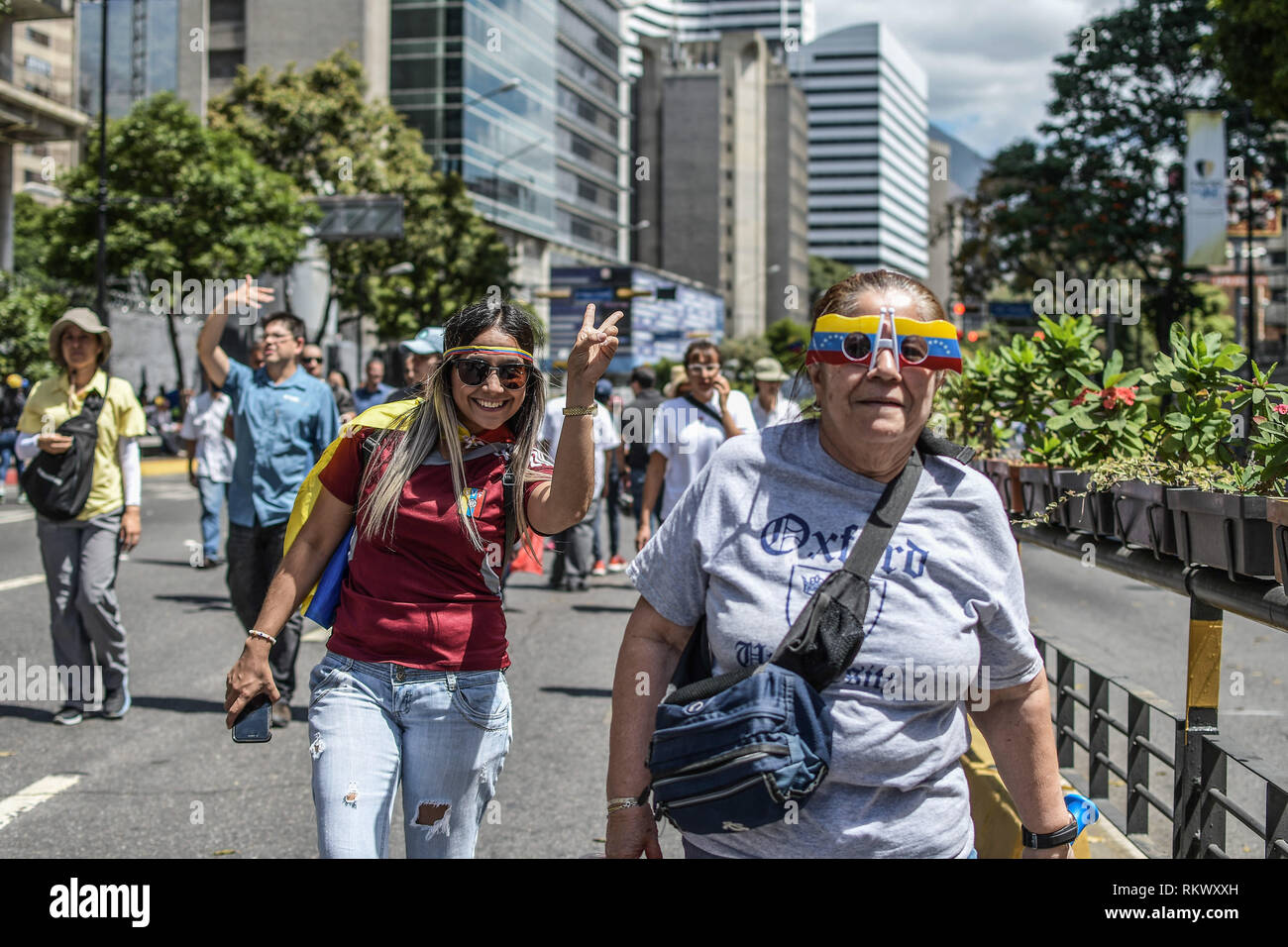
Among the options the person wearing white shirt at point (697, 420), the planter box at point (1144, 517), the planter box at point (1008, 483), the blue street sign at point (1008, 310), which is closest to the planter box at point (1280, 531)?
the planter box at point (1144, 517)

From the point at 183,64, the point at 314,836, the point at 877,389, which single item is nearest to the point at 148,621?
the point at 314,836

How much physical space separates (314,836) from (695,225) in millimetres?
132762

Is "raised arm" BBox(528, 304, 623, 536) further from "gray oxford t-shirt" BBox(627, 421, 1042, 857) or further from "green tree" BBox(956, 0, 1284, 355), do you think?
"green tree" BBox(956, 0, 1284, 355)

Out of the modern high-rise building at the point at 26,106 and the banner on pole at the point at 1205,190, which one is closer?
the banner on pole at the point at 1205,190

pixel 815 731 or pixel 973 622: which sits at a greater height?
pixel 973 622

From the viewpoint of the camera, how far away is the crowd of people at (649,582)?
2.31m

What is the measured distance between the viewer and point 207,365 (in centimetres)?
612

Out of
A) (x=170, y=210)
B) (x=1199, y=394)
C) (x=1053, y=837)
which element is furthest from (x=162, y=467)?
(x=1053, y=837)

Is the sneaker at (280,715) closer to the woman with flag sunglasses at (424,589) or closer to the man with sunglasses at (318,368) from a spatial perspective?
the man with sunglasses at (318,368)

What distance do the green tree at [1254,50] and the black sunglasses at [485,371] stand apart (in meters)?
17.3

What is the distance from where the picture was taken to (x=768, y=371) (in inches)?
399

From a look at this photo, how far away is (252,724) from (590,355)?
1241 millimetres

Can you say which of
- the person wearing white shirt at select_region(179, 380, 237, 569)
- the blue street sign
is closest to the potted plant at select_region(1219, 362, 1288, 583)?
the person wearing white shirt at select_region(179, 380, 237, 569)
